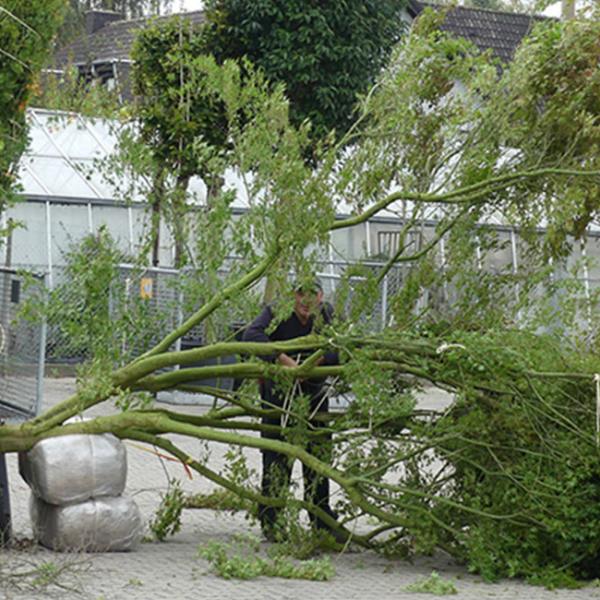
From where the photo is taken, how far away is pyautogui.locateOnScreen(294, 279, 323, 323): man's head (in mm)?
10039

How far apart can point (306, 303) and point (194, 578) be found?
216cm

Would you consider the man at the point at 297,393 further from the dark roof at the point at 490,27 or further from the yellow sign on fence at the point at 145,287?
the dark roof at the point at 490,27

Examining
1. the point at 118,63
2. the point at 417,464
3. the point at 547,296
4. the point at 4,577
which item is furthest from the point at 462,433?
the point at 118,63

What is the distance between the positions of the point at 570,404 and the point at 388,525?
1324 millimetres

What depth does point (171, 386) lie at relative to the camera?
34.4 feet

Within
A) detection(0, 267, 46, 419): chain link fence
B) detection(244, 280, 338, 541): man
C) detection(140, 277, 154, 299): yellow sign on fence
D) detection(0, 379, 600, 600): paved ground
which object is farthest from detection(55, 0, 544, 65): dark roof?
detection(0, 379, 600, 600): paved ground

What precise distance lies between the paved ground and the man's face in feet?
3.15

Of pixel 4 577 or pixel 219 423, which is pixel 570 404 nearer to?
pixel 219 423

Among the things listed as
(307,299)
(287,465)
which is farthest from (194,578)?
(307,299)

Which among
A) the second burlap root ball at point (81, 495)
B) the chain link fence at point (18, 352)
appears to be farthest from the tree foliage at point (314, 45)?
the second burlap root ball at point (81, 495)

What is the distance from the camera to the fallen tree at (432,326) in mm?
9406

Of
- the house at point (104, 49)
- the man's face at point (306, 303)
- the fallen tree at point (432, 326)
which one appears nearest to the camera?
the fallen tree at point (432, 326)

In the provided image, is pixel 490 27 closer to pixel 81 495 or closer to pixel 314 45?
pixel 314 45

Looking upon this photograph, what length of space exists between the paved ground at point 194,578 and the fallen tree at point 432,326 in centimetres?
23
